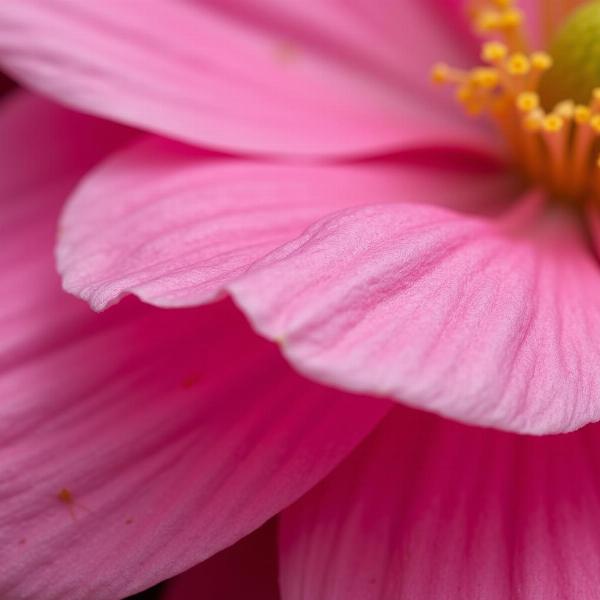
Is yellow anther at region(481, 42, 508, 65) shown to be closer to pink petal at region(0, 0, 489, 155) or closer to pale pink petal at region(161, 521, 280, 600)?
pink petal at region(0, 0, 489, 155)

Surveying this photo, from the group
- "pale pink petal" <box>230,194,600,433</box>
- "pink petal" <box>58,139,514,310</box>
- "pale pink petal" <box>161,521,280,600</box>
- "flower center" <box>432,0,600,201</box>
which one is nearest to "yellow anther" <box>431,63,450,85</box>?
"flower center" <box>432,0,600,201</box>

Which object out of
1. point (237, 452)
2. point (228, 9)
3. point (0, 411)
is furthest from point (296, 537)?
point (228, 9)

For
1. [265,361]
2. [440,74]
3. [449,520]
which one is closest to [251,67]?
[440,74]

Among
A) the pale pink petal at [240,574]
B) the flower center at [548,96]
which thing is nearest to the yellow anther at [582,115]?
the flower center at [548,96]

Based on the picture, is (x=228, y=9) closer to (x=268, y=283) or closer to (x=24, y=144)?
(x=24, y=144)

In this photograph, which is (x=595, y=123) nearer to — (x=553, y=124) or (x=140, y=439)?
(x=553, y=124)
